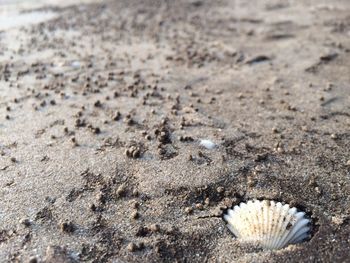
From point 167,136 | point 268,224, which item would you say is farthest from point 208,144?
point 268,224

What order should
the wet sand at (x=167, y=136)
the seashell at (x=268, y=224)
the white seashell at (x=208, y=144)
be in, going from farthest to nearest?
the white seashell at (x=208, y=144), the wet sand at (x=167, y=136), the seashell at (x=268, y=224)

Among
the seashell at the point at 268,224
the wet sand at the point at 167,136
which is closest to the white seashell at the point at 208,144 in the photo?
the wet sand at the point at 167,136

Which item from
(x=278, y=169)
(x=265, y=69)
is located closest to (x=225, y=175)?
(x=278, y=169)

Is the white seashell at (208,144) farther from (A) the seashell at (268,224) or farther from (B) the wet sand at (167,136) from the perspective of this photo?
(A) the seashell at (268,224)

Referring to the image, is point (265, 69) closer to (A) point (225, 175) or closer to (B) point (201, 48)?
(B) point (201, 48)

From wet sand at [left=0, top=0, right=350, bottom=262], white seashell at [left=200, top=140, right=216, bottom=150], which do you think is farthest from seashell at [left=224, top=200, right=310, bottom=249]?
white seashell at [left=200, top=140, right=216, bottom=150]

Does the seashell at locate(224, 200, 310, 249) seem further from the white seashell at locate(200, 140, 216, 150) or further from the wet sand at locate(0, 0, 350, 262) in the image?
the white seashell at locate(200, 140, 216, 150)
